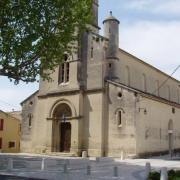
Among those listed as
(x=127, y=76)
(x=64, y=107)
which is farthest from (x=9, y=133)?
(x=127, y=76)

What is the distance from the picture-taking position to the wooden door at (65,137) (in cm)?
3450

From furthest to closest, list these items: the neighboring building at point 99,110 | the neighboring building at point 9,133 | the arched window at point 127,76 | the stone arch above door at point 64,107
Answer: the neighboring building at point 9,133 < the arched window at point 127,76 < the stone arch above door at point 64,107 < the neighboring building at point 99,110

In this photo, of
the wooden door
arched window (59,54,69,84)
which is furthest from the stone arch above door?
arched window (59,54,69,84)

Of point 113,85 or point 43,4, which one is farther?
point 113,85

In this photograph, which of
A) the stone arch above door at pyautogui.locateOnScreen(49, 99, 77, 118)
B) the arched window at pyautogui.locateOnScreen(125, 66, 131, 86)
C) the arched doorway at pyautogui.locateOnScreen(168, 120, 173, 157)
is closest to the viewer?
the stone arch above door at pyautogui.locateOnScreen(49, 99, 77, 118)

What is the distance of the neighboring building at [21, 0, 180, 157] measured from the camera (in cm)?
3083

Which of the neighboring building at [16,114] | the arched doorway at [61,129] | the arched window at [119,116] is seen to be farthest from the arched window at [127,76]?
the neighboring building at [16,114]

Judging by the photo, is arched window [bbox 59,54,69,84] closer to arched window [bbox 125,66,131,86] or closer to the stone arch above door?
the stone arch above door

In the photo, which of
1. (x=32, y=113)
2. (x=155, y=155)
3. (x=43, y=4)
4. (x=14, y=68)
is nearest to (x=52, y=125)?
(x=32, y=113)

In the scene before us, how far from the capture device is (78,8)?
2119 cm

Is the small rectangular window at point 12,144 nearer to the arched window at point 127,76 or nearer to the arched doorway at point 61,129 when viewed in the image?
the arched doorway at point 61,129

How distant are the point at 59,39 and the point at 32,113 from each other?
1815 cm

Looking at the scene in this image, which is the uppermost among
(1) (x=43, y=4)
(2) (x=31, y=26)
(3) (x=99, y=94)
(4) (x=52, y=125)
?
(1) (x=43, y=4)

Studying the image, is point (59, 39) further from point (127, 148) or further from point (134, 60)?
point (134, 60)
